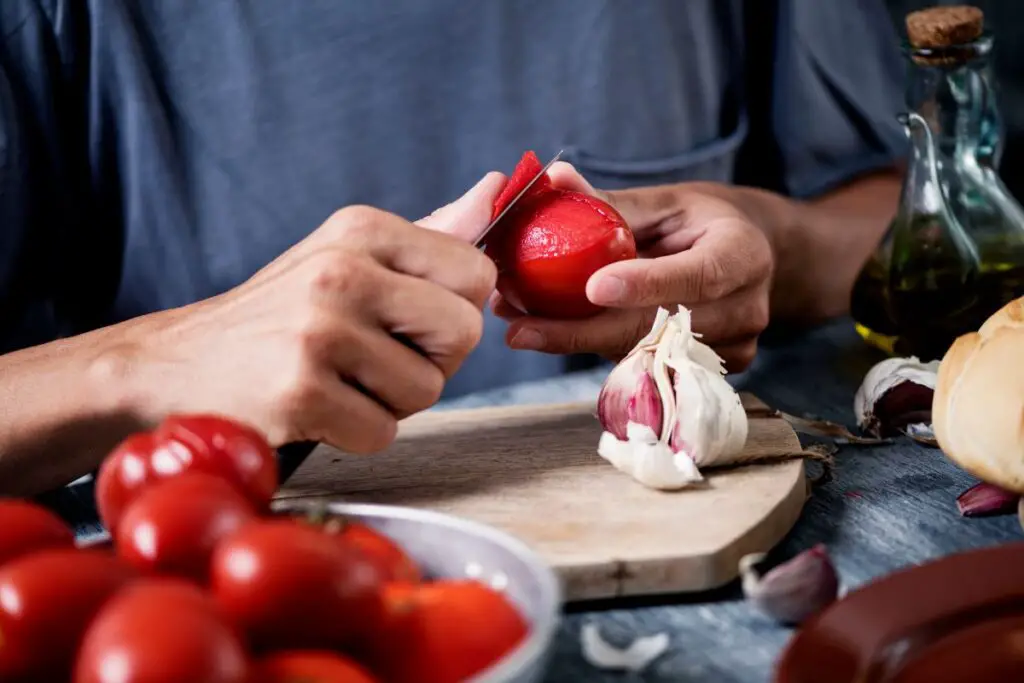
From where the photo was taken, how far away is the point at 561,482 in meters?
1.00

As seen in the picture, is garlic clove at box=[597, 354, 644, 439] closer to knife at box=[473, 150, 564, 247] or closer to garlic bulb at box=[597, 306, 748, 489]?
garlic bulb at box=[597, 306, 748, 489]

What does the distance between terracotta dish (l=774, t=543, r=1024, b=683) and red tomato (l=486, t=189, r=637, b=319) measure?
47 cm

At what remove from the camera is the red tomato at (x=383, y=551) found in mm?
641

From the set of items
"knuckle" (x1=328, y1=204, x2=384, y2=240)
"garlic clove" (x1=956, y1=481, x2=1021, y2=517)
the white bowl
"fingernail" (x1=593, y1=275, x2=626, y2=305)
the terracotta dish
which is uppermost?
"knuckle" (x1=328, y1=204, x2=384, y2=240)

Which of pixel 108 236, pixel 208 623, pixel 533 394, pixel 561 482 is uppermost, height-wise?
pixel 208 623

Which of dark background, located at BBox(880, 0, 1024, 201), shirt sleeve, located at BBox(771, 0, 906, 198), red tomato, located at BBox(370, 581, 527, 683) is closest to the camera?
red tomato, located at BBox(370, 581, 527, 683)

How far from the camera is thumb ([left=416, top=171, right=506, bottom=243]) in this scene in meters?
1.09

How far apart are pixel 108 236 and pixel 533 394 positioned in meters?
0.59

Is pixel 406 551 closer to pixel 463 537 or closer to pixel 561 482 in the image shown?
pixel 463 537

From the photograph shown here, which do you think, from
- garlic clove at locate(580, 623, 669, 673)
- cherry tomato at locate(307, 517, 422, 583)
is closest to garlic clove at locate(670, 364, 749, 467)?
garlic clove at locate(580, 623, 669, 673)

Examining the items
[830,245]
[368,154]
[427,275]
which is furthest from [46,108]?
[830,245]

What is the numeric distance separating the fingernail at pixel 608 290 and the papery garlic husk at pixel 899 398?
0.27 metres

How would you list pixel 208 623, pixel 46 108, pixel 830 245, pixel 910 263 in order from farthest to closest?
pixel 830 245
pixel 46 108
pixel 910 263
pixel 208 623

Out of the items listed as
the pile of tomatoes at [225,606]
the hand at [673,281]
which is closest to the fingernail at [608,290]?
the hand at [673,281]
